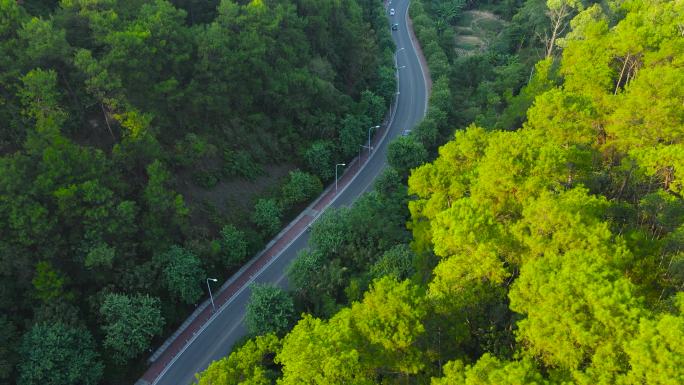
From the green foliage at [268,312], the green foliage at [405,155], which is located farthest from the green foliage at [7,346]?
the green foliage at [405,155]

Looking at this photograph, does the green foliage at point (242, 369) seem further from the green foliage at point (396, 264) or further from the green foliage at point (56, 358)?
the green foliage at point (56, 358)

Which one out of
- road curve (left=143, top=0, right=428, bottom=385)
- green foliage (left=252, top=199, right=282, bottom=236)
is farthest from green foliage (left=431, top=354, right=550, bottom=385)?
green foliage (left=252, top=199, right=282, bottom=236)

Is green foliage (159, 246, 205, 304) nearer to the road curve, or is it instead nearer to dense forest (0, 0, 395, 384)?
dense forest (0, 0, 395, 384)

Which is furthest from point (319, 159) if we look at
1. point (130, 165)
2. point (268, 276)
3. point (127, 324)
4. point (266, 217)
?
point (127, 324)

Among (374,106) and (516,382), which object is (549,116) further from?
(374,106)

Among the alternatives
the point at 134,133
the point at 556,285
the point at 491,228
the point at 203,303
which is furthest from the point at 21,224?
the point at 556,285
